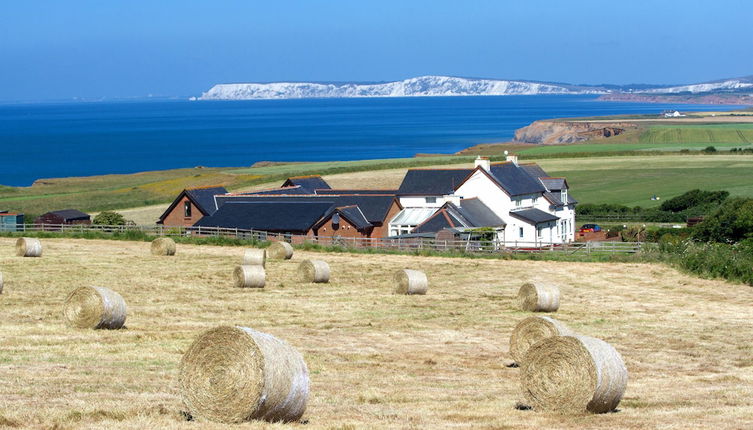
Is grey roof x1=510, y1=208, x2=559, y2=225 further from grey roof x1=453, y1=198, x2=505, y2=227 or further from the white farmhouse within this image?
grey roof x1=453, y1=198, x2=505, y2=227

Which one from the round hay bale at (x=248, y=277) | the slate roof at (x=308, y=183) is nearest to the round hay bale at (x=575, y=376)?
the round hay bale at (x=248, y=277)

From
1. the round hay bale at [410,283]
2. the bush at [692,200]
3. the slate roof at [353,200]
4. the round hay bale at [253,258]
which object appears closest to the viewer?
the round hay bale at [410,283]

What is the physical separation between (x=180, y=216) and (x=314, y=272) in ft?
100

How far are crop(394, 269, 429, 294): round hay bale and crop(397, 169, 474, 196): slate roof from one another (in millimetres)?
30479

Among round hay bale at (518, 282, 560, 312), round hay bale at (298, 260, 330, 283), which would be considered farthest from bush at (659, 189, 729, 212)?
round hay bale at (518, 282, 560, 312)

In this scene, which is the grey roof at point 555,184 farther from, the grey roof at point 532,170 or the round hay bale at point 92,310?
the round hay bale at point 92,310

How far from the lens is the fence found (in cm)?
4906

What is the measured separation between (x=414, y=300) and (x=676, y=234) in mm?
30071

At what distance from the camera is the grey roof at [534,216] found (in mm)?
61500

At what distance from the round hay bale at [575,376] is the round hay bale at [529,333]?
5.08 m

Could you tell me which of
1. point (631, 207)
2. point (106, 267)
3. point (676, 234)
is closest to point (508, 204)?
point (676, 234)

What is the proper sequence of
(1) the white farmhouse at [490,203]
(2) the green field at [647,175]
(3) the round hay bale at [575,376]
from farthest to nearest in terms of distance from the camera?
(2) the green field at [647,175], (1) the white farmhouse at [490,203], (3) the round hay bale at [575,376]

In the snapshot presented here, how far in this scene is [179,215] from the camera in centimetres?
6525

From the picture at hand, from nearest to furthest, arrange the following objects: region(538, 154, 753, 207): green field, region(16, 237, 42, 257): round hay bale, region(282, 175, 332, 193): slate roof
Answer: region(16, 237, 42, 257): round hay bale, region(282, 175, 332, 193): slate roof, region(538, 154, 753, 207): green field
